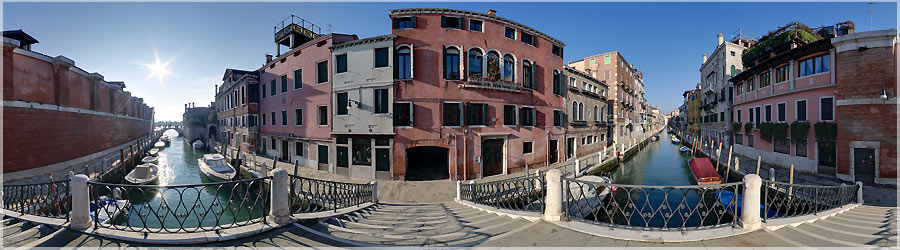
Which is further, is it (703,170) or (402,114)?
(703,170)

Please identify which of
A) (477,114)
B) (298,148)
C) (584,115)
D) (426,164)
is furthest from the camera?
(584,115)

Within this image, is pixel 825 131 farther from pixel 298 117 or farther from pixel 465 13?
pixel 298 117

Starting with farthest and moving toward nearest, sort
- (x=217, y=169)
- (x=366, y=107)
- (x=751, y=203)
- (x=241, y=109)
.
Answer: (x=241, y=109) → (x=217, y=169) → (x=366, y=107) → (x=751, y=203)

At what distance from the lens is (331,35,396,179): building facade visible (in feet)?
45.6

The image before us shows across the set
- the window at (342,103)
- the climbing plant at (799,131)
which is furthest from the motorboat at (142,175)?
the climbing plant at (799,131)

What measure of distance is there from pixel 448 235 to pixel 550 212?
2.05 m

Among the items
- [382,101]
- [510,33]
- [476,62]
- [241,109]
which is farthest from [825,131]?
[241,109]

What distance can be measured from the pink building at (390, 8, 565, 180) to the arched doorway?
8 cm

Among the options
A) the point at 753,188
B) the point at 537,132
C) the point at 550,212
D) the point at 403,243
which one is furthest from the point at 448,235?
the point at 537,132

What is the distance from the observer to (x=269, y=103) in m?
22.8

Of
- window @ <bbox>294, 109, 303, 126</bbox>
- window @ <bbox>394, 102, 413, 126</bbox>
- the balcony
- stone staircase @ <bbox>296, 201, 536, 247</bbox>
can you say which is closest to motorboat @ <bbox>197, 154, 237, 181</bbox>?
window @ <bbox>294, 109, 303, 126</bbox>

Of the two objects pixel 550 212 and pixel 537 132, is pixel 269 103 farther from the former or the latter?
pixel 550 212

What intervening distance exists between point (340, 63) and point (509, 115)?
32.5 feet

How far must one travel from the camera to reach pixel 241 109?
2709 centimetres
